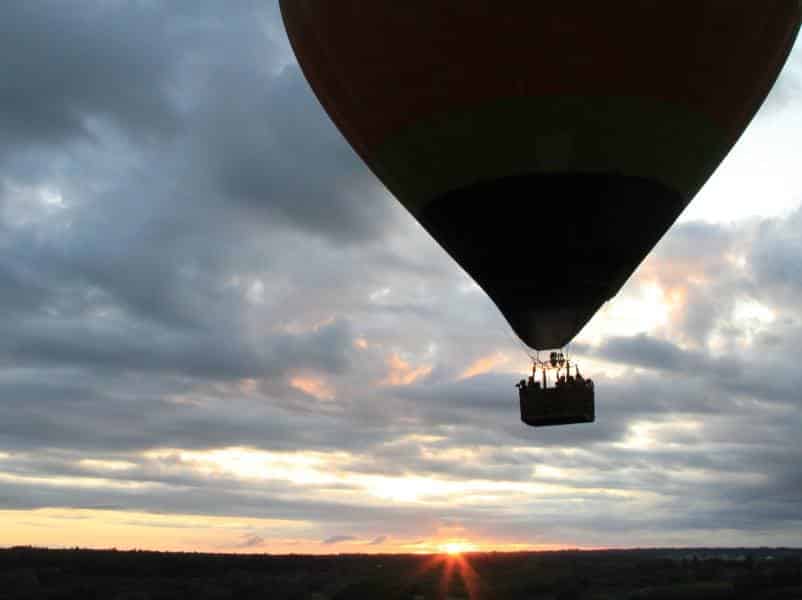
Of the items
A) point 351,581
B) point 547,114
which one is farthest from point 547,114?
point 351,581

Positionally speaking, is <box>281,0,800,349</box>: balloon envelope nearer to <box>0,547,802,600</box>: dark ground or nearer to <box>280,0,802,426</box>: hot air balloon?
<box>280,0,802,426</box>: hot air balloon

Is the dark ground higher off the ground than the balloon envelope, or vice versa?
the balloon envelope

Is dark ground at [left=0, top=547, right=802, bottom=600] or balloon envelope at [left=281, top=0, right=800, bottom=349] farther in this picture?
dark ground at [left=0, top=547, right=802, bottom=600]

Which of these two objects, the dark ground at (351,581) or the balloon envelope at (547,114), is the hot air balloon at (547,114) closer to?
the balloon envelope at (547,114)

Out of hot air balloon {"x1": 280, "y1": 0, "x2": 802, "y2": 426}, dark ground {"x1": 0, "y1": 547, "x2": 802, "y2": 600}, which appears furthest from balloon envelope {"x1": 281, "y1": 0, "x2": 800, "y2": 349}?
dark ground {"x1": 0, "y1": 547, "x2": 802, "y2": 600}

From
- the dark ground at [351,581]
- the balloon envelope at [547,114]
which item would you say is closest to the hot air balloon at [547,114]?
the balloon envelope at [547,114]

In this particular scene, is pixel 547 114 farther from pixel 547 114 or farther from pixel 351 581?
pixel 351 581
